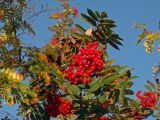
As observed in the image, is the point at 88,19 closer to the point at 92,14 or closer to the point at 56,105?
the point at 92,14

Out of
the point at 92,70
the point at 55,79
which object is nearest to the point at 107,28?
the point at 92,70

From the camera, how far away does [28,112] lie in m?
5.68

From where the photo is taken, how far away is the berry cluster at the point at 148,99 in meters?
6.43

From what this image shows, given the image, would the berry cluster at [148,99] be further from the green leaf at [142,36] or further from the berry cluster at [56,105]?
the berry cluster at [56,105]

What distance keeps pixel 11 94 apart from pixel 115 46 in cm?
184

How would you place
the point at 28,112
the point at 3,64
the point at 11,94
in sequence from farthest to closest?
the point at 3,64 → the point at 28,112 → the point at 11,94

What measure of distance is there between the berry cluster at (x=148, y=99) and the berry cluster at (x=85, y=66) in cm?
141

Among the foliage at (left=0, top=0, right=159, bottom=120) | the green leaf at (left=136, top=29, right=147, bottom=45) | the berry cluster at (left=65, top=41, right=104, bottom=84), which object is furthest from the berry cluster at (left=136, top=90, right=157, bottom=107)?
the berry cluster at (left=65, top=41, right=104, bottom=84)

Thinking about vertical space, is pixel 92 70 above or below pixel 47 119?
above

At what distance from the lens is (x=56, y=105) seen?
5391mm

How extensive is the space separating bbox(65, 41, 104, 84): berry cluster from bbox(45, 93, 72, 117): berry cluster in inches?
12.8

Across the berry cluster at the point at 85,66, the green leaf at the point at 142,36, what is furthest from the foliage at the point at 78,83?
the green leaf at the point at 142,36

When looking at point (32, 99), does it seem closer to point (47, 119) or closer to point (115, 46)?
point (47, 119)

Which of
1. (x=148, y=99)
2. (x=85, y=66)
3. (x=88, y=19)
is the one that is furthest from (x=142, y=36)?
A: (x=85, y=66)
